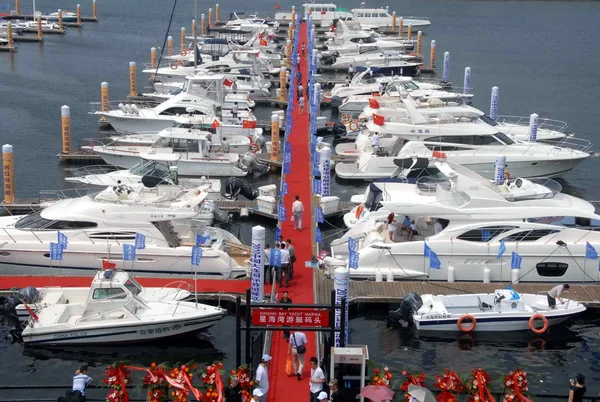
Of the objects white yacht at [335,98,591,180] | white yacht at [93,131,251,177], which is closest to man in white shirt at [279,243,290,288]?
white yacht at [335,98,591,180]

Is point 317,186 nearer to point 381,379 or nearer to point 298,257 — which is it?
point 298,257

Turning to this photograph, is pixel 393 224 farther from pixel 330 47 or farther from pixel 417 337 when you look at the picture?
pixel 330 47

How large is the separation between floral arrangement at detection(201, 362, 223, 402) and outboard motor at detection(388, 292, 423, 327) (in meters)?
7.50

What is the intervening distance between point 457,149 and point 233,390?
22724mm

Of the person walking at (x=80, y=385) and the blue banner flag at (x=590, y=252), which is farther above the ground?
the blue banner flag at (x=590, y=252)

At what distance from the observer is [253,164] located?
40438 mm

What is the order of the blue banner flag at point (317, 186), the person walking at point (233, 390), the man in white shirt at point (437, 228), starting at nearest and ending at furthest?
the person walking at point (233, 390) → the man in white shirt at point (437, 228) → the blue banner flag at point (317, 186)

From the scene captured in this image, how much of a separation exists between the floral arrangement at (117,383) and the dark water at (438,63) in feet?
13.2

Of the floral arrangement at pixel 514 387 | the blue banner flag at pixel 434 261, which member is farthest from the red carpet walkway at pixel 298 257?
the floral arrangement at pixel 514 387

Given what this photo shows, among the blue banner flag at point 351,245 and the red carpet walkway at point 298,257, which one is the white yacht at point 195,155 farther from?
the blue banner flag at point 351,245

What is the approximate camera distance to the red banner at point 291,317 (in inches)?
733

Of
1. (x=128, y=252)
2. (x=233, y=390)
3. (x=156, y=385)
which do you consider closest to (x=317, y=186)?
(x=128, y=252)

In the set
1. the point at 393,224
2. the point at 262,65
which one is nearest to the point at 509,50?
the point at 262,65

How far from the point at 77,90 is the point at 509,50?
4474 cm
